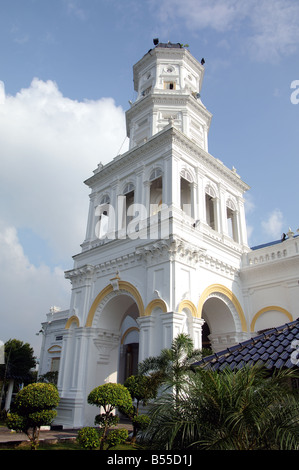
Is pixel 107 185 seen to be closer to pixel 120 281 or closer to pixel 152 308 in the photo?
pixel 120 281

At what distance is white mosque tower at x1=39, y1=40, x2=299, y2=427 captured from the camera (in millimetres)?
14891

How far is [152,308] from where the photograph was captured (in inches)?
576

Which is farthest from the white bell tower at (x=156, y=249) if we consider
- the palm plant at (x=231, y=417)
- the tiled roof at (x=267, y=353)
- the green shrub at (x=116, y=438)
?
the palm plant at (x=231, y=417)

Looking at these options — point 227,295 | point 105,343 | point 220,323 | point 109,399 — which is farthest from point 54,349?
point 109,399

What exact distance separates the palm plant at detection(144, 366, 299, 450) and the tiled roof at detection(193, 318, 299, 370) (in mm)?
2052

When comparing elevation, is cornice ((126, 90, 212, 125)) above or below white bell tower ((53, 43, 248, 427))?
above

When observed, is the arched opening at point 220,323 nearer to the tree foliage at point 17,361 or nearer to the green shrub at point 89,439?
the green shrub at point 89,439

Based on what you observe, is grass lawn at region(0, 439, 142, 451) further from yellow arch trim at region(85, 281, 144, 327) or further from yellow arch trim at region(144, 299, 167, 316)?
yellow arch trim at region(85, 281, 144, 327)

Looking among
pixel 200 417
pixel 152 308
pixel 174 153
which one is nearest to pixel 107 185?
pixel 174 153

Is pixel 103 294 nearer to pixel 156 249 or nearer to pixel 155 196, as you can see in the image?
pixel 156 249

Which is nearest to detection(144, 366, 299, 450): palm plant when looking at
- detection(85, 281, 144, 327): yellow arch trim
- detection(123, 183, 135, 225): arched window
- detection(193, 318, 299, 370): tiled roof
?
detection(193, 318, 299, 370): tiled roof
